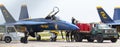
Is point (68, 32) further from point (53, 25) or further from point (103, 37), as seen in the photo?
point (103, 37)

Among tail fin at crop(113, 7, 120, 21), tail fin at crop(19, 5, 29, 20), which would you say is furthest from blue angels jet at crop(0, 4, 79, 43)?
tail fin at crop(113, 7, 120, 21)

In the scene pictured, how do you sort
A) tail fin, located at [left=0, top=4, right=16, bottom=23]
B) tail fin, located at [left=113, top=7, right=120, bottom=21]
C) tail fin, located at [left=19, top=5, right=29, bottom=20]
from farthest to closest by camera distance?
1. tail fin, located at [left=113, top=7, right=120, bottom=21]
2. tail fin, located at [left=19, top=5, right=29, bottom=20]
3. tail fin, located at [left=0, top=4, right=16, bottom=23]

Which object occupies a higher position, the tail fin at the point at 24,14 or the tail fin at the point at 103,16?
the tail fin at the point at 24,14

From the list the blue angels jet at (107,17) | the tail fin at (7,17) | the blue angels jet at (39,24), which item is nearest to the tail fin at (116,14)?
the blue angels jet at (107,17)

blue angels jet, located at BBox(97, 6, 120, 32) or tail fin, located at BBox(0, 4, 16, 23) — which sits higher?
tail fin, located at BBox(0, 4, 16, 23)

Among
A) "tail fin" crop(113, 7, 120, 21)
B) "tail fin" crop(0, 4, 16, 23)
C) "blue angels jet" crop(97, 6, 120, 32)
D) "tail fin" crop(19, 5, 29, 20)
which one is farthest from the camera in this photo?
"tail fin" crop(113, 7, 120, 21)

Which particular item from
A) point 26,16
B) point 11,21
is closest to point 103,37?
point 11,21

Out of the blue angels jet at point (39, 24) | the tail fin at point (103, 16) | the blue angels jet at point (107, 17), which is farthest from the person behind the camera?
the tail fin at point (103, 16)

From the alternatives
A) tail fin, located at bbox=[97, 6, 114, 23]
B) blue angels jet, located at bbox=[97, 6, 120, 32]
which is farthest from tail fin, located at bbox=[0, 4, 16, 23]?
tail fin, located at bbox=[97, 6, 114, 23]

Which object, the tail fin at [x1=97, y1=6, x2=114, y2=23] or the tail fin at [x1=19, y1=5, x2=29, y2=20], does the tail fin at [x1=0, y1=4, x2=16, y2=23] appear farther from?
the tail fin at [x1=97, y1=6, x2=114, y2=23]

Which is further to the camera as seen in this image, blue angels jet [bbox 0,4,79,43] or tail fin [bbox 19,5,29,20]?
tail fin [bbox 19,5,29,20]

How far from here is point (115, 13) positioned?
Answer: 65938 mm

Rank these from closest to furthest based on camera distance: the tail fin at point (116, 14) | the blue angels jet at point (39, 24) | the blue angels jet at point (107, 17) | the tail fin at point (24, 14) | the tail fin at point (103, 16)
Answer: the blue angels jet at point (39, 24), the tail fin at point (24, 14), the blue angels jet at point (107, 17), the tail fin at point (103, 16), the tail fin at point (116, 14)

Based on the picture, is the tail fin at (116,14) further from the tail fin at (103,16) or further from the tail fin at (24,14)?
the tail fin at (24,14)
